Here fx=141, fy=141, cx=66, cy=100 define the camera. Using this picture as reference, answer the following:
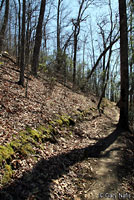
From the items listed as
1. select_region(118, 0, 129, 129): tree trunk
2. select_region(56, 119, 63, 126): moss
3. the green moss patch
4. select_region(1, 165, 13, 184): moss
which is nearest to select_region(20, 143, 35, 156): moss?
the green moss patch

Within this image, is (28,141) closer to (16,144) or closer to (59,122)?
(16,144)

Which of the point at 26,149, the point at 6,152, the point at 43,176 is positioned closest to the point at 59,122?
the point at 26,149

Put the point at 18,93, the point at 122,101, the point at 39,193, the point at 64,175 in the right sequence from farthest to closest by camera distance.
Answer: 1. the point at 122,101
2. the point at 18,93
3. the point at 64,175
4. the point at 39,193

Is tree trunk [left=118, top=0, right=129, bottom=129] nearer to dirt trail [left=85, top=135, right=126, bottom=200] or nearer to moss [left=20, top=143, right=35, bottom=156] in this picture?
dirt trail [left=85, top=135, right=126, bottom=200]

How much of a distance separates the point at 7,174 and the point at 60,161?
1.71 m

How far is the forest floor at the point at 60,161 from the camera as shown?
311cm

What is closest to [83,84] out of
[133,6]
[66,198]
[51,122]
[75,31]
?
[75,31]

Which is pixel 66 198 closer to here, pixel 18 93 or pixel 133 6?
pixel 18 93

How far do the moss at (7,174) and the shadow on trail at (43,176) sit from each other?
0.43ft

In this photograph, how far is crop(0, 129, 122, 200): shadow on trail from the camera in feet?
9.02

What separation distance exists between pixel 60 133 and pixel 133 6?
7.32 m

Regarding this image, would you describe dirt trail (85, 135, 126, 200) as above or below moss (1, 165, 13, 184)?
below

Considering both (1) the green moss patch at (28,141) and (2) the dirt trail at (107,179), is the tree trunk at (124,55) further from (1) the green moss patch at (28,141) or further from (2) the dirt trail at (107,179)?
(1) the green moss patch at (28,141)

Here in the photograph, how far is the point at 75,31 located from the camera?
662 inches
